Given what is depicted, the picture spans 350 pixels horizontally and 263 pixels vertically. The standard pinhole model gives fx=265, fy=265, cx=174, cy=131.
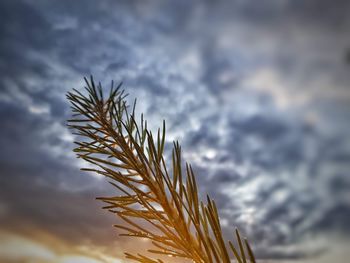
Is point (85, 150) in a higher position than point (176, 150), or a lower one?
higher

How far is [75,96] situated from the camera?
1.51 metres

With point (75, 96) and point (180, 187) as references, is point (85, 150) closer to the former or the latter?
point (75, 96)

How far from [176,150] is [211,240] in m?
0.42

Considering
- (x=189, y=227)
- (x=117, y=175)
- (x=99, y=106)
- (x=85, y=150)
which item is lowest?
(x=189, y=227)

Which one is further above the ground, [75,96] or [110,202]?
[75,96]

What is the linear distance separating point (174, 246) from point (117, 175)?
374 millimetres

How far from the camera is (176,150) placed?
1089 millimetres

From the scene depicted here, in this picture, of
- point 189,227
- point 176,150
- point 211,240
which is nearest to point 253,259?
point 211,240

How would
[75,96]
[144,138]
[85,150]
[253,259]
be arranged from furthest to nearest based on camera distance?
[75,96]
[85,150]
[144,138]
[253,259]

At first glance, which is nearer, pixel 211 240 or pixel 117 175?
pixel 211 240

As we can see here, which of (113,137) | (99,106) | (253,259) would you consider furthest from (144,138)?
(253,259)

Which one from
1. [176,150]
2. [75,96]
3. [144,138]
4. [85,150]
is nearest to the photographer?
[176,150]

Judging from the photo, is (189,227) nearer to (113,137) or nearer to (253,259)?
(253,259)

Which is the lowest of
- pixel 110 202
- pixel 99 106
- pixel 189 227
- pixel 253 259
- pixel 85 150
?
pixel 253 259
